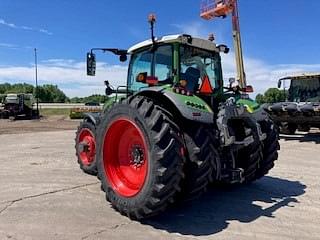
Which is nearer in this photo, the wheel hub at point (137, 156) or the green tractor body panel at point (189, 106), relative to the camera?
the green tractor body panel at point (189, 106)

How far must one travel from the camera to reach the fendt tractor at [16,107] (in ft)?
105

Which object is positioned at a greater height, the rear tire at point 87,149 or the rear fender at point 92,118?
the rear fender at point 92,118

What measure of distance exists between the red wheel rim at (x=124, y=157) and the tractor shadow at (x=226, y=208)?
23.5 inches

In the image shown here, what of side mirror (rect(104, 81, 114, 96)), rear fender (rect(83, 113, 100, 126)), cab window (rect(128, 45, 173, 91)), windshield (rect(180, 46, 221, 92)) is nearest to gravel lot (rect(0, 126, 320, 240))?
rear fender (rect(83, 113, 100, 126))

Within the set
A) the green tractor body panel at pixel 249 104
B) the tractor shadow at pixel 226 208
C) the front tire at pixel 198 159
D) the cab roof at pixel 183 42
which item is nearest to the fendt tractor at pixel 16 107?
the cab roof at pixel 183 42

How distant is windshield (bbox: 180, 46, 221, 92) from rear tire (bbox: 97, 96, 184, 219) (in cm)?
115

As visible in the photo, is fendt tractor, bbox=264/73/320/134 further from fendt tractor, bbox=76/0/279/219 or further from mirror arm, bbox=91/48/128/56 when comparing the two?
mirror arm, bbox=91/48/128/56

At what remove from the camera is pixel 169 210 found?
17.0 feet

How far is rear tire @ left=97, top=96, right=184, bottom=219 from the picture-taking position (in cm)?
436

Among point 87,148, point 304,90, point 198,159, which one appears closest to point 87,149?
point 87,148

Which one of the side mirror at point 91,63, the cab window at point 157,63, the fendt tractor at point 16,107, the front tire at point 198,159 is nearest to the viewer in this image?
the front tire at point 198,159

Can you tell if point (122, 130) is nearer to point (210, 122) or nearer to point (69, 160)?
point (210, 122)

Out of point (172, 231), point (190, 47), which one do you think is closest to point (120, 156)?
point (172, 231)

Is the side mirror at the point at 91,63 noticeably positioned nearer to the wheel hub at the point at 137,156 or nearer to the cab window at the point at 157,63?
the cab window at the point at 157,63
